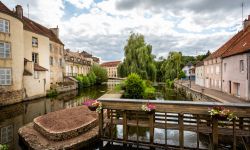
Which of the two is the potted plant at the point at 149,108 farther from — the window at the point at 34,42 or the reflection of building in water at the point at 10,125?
the window at the point at 34,42

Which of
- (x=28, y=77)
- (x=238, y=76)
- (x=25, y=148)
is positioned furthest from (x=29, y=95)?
(x=238, y=76)

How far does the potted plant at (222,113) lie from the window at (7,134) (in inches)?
385

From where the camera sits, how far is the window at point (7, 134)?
385 inches

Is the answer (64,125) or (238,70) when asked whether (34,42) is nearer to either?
(64,125)

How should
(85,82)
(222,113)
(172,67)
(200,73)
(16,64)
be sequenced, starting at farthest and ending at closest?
(172,67)
(85,82)
(200,73)
(16,64)
(222,113)

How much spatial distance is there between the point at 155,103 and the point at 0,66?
17638mm

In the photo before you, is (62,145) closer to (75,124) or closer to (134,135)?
(75,124)

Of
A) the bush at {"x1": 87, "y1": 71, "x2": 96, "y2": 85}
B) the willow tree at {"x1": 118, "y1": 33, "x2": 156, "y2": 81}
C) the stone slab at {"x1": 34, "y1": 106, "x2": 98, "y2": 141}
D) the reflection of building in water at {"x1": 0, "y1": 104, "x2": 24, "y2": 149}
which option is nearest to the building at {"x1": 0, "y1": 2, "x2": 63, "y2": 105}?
the reflection of building in water at {"x1": 0, "y1": 104, "x2": 24, "y2": 149}

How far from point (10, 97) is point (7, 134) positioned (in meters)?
10.00

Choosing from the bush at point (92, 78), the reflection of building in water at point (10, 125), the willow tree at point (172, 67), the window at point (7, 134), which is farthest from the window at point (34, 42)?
the willow tree at point (172, 67)

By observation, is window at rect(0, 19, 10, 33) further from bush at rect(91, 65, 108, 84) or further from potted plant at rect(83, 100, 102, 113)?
bush at rect(91, 65, 108, 84)

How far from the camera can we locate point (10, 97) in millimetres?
19266

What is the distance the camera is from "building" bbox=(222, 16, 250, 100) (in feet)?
56.0

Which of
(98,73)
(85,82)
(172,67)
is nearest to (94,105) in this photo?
(85,82)
